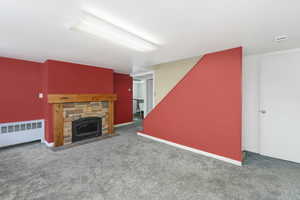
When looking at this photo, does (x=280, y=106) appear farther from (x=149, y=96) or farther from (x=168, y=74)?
(x=149, y=96)

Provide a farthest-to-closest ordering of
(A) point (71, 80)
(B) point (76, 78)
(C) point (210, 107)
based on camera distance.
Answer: (B) point (76, 78) < (A) point (71, 80) < (C) point (210, 107)

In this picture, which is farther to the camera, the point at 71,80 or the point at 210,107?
the point at 71,80

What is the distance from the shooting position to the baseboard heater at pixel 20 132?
3.23 meters

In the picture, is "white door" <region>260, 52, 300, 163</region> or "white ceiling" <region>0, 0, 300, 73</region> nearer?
"white ceiling" <region>0, 0, 300, 73</region>

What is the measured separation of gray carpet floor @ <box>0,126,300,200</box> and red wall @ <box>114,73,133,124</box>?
253cm

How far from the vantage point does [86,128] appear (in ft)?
12.9

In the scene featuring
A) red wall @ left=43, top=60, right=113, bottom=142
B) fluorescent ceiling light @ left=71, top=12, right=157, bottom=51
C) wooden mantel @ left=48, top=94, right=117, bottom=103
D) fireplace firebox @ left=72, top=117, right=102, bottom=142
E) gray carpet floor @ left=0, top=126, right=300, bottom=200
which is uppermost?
fluorescent ceiling light @ left=71, top=12, right=157, bottom=51

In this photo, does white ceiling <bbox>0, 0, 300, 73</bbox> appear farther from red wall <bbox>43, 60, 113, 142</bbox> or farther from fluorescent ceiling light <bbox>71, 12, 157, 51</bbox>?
red wall <bbox>43, 60, 113, 142</bbox>

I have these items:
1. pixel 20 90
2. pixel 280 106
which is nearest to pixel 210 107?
pixel 280 106

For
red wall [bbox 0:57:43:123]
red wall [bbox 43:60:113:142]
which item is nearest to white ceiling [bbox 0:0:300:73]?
red wall [bbox 43:60:113:142]

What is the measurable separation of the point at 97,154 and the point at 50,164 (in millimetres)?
839

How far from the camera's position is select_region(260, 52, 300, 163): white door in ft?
8.43

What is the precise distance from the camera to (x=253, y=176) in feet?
7.01

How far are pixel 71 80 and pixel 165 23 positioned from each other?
311 cm
